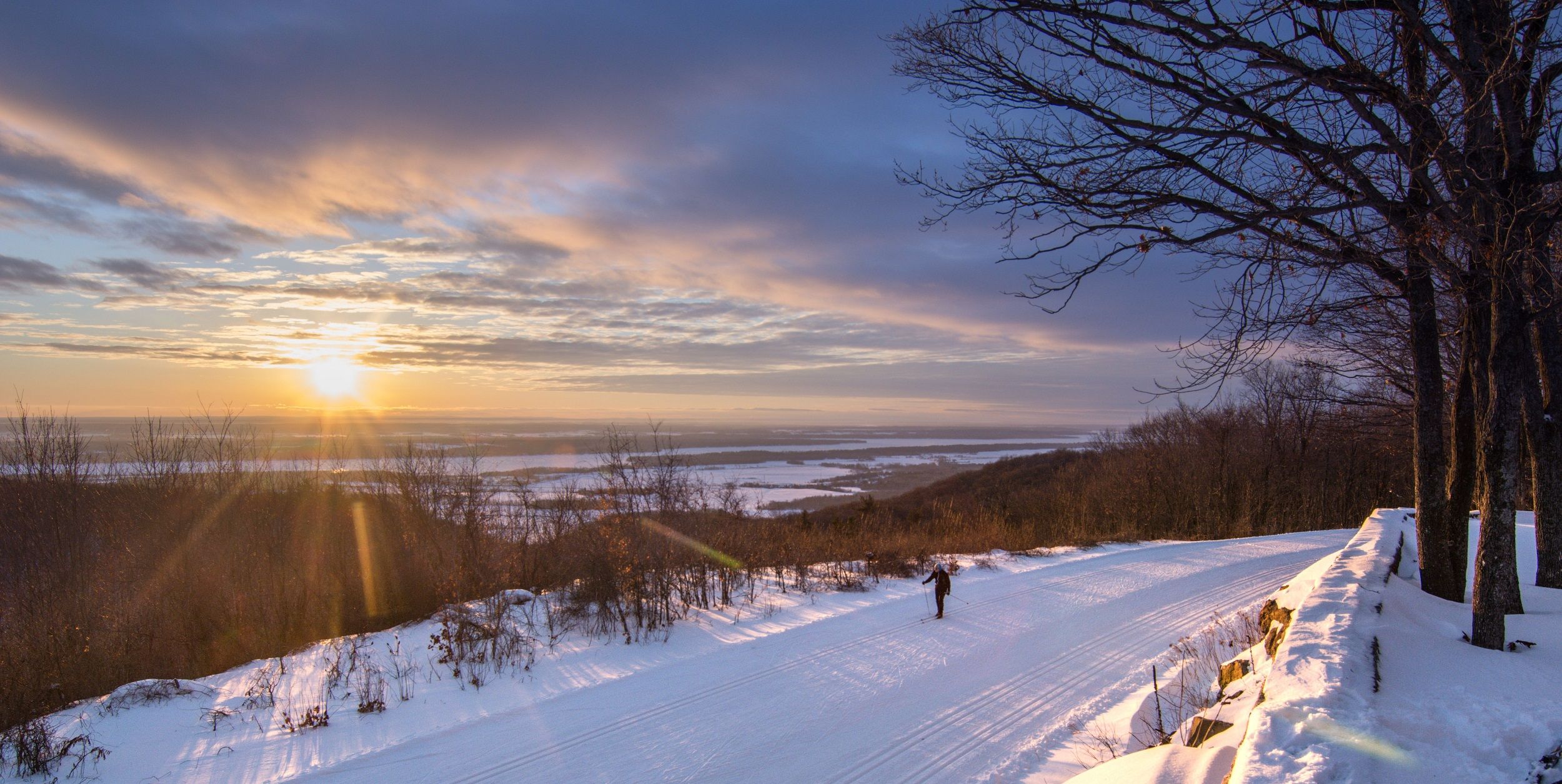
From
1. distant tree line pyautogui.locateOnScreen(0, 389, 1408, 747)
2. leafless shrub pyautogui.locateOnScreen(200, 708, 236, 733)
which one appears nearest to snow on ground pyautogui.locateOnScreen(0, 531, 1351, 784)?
leafless shrub pyautogui.locateOnScreen(200, 708, 236, 733)

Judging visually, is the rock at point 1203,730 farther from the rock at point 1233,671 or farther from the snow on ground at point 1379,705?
the rock at point 1233,671

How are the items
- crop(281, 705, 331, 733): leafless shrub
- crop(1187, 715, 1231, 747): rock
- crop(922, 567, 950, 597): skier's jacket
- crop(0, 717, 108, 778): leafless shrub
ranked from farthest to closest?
crop(922, 567, 950, 597): skier's jacket, crop(281, 705, 331, 733): leafless shrub, crop(0, 717, 108, 778): leafless shrub, crop(1187, 715, 1231, 747): rock

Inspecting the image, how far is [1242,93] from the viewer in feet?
17.9

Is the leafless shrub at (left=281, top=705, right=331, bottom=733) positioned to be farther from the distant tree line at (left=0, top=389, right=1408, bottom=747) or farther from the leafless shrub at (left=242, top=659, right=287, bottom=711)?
the distant tree line at (left=0, top=389, right=1408, bottom=747)

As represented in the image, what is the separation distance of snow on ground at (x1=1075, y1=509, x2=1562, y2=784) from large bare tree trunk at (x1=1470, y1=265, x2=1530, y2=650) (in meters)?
0.28

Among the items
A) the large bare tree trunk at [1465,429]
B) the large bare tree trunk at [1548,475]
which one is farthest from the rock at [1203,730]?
the large bare tree trunk at [1548,475]

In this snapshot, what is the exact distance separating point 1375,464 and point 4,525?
1794 inches

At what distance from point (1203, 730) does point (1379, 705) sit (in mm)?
853

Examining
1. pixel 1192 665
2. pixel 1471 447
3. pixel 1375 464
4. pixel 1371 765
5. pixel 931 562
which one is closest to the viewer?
pixel 1371 765

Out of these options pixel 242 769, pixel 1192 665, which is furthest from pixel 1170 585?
pixel 242 769

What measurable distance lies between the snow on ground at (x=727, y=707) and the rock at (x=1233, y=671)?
1291 millimetres

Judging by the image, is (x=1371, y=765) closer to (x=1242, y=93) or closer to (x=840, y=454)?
(x=1242, y=93)

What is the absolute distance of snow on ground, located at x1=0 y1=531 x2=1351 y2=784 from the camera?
5711mm

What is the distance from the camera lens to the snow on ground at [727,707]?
5.71 metres
